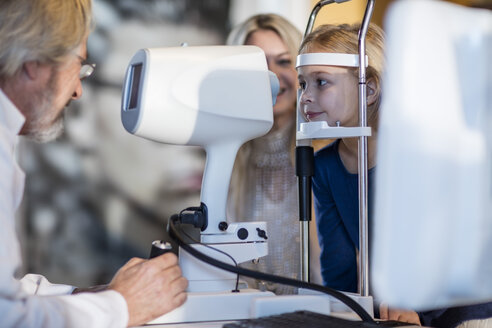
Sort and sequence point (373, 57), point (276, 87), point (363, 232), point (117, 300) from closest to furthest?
point (117, 300)
point (363, 232)
point (276, 87)
point (373, 57)

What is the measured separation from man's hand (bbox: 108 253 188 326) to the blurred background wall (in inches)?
82.8

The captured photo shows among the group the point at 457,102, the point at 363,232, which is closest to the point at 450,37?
the point at 457,102

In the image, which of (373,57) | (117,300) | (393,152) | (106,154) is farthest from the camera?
(106,154)

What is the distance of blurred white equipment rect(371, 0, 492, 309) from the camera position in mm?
680

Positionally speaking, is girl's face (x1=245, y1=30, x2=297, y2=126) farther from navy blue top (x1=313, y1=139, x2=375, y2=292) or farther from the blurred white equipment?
the blurred white equipment

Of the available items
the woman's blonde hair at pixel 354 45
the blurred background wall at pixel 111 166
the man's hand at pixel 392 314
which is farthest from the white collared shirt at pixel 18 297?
the blurred background wall at pixel 111 166

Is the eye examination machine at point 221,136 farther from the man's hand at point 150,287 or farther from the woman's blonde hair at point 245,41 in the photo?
the woman's blonde hair at point 245,41

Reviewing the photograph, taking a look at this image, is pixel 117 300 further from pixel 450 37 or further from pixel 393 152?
pixel 450 37

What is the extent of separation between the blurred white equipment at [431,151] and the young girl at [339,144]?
2.34 ft

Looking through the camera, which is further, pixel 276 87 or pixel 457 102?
pixel 276 87

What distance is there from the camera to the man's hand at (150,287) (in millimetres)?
999

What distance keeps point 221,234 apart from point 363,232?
27 cm

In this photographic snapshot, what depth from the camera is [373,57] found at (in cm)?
152

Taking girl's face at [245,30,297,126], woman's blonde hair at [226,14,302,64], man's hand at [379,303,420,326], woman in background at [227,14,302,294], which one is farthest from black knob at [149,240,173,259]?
woman's blonde hair at [226,14,302,64]
